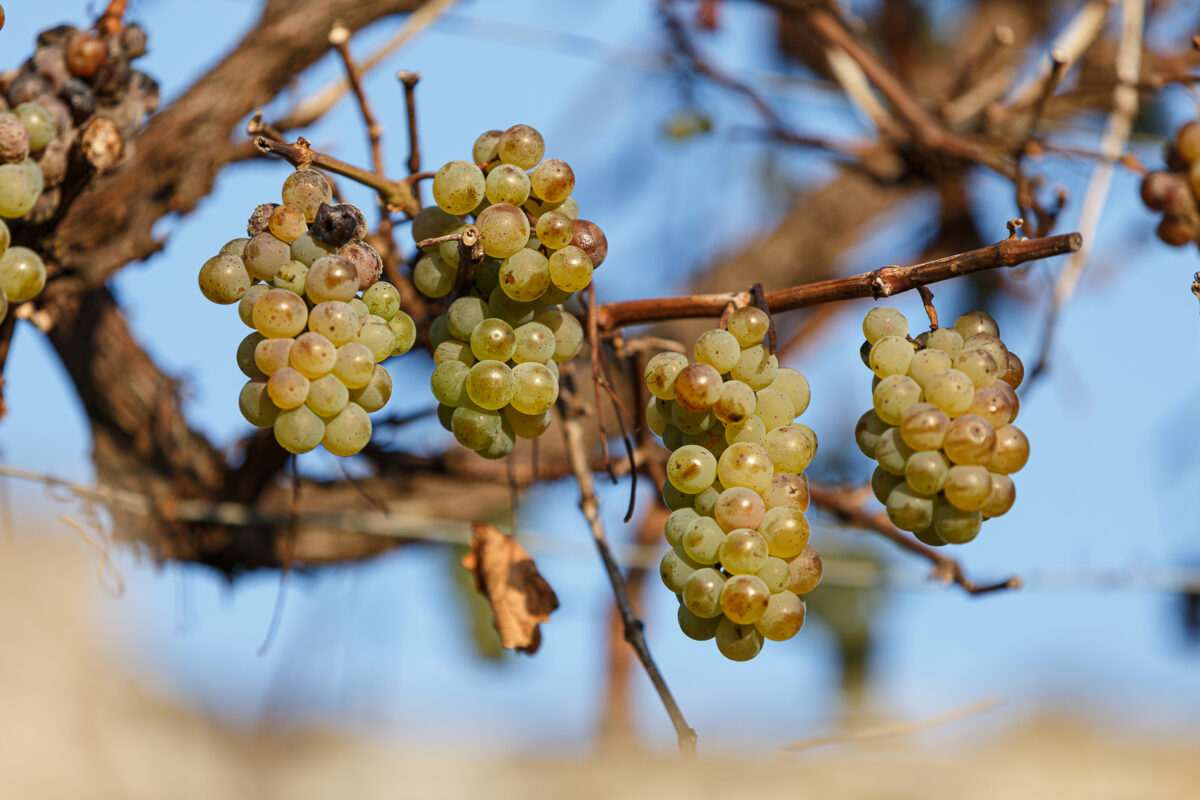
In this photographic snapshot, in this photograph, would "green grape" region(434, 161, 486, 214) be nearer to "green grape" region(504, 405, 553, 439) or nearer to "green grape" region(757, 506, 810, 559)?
"green grape" region(504, 405, 553, 439)

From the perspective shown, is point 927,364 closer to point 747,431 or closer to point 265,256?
point 747,431

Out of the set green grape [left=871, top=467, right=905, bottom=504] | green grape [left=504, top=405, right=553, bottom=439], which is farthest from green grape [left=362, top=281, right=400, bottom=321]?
green grape [left=871, top=467, right=905, bottom=504]

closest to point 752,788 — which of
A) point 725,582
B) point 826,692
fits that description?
point 826,692

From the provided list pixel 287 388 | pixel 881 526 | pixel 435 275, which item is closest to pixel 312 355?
pixel 287 388

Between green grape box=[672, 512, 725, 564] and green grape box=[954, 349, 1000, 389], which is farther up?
A: green grape box=[954, 349, 1000, 389]

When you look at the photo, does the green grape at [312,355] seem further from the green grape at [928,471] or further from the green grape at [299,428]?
the green grape at [928,471]

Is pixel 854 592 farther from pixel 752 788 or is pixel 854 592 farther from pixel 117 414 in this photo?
pixel 117 414

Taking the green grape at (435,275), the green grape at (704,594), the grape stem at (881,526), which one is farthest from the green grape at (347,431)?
the grape stem at (881,526)
